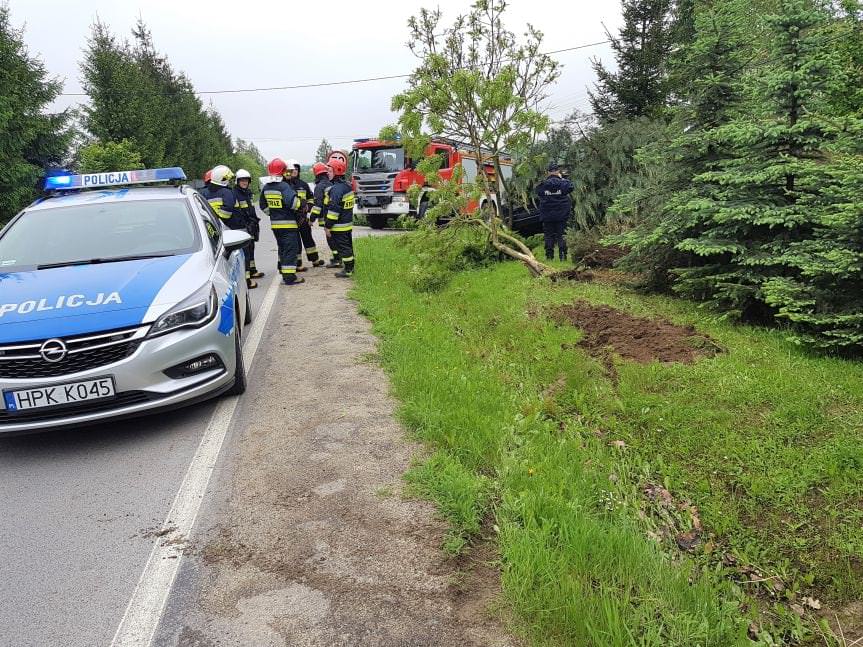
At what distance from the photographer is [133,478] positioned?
3641 millimetres

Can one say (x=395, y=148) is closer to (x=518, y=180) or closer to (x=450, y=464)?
(x=518, y=180)

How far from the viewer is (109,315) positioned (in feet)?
12.7

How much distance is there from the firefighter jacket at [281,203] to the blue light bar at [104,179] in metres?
2.52

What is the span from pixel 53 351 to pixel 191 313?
86cm

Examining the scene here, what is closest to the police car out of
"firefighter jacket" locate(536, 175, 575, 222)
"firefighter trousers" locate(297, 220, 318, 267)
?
"firefighter trousers" locate(297, 220, 318, 267)

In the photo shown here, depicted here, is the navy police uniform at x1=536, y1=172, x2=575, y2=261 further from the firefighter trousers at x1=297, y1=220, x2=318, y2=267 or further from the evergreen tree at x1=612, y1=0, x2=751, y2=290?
the firefighter trousers at x1=297, y1=220, x2=318, y2=267

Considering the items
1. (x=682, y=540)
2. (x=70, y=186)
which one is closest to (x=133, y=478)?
(x=682, y=540)

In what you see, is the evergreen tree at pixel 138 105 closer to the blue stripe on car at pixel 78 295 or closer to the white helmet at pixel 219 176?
the white helmet at pixel 219 176

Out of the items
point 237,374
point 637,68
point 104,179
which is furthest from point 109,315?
point 637,68

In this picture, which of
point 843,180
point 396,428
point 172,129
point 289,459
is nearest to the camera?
point 289,459

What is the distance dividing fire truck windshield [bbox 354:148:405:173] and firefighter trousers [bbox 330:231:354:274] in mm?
9379

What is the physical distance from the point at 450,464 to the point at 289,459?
1.04 meters

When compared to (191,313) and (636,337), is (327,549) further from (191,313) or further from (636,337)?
(636,337)

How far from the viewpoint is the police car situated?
12.3 feet
